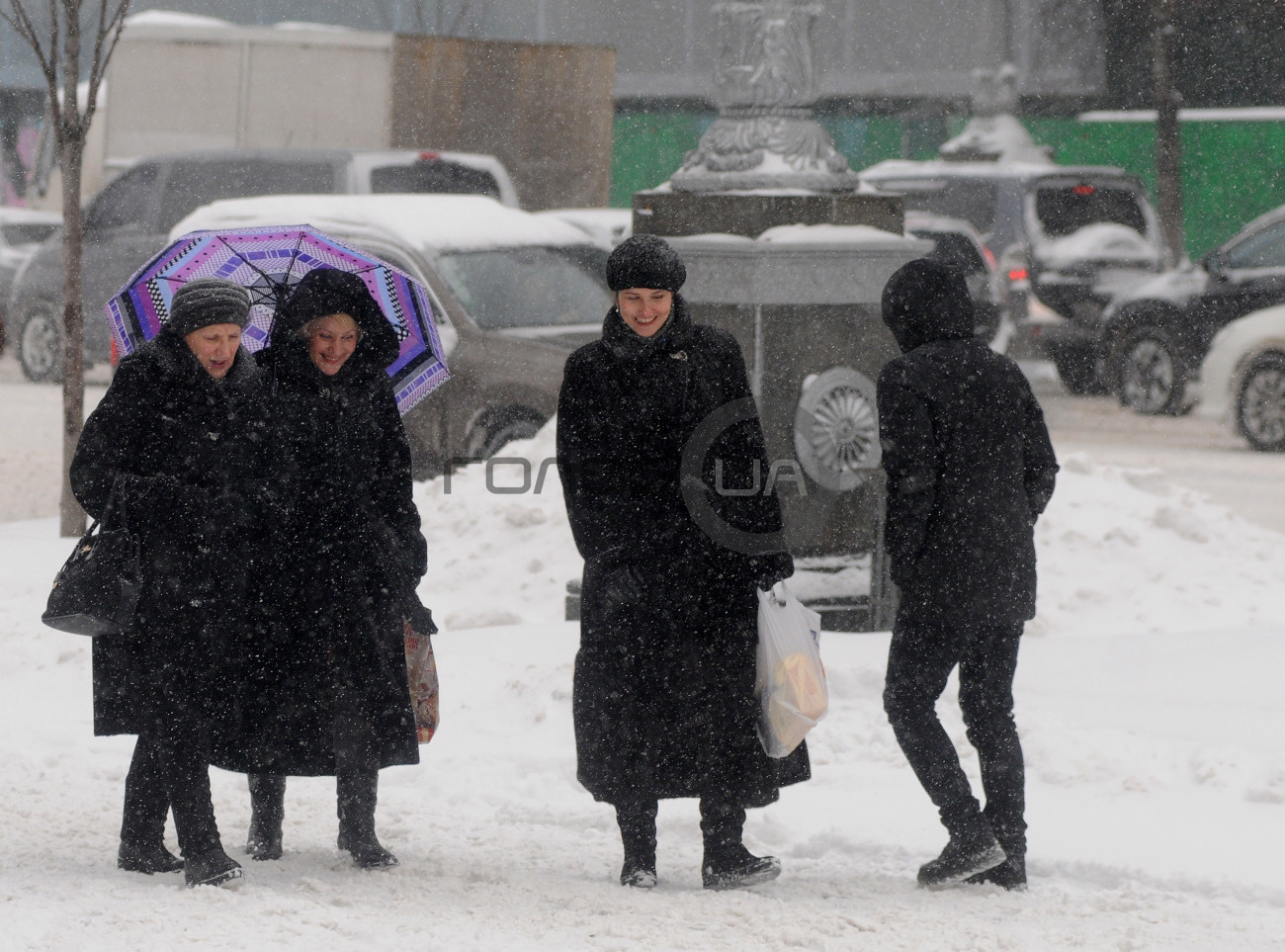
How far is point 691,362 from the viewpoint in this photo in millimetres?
4805

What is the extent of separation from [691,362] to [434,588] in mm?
4084

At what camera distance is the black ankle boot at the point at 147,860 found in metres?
4.90

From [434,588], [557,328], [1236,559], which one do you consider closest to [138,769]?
[434,588]

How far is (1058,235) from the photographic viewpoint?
1695 centimetres

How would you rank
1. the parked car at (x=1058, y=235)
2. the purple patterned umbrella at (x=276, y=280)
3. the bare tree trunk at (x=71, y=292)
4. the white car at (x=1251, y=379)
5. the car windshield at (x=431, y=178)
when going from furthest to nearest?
1. the parked car at (x=1058, y=235)
2. the car windshield at (x=431, y=178)
3. the white car at (x=1251, y=379)
4. the bare tree trunk at (x=71, y=292)
5. the purple patterned umbrella at (x=276, y=280)

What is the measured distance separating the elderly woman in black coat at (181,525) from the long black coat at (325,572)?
9cm

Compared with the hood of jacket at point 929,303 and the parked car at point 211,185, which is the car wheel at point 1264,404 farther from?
the hood of jacket at point 929,303

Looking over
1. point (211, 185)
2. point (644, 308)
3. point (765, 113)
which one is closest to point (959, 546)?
point (644, 308)

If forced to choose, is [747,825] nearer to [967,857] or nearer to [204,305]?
[967,857]

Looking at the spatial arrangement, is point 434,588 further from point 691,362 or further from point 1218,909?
point 1218,909

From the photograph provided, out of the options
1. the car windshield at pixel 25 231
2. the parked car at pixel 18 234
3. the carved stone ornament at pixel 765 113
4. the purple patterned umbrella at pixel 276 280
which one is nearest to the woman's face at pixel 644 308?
the purple patterned umbrella at pixel 276 280

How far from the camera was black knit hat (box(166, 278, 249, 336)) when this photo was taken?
474 cm

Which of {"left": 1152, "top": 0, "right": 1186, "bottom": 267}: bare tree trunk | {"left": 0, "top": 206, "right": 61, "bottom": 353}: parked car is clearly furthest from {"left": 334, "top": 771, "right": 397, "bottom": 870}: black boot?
{"left": 1152, "top": 0, "right": 1186, "bottom": 267}: bare tree trunk

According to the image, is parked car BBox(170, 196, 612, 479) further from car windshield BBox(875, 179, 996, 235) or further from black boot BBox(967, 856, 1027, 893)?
black boot BBox(967, 856, 1027, 893)
